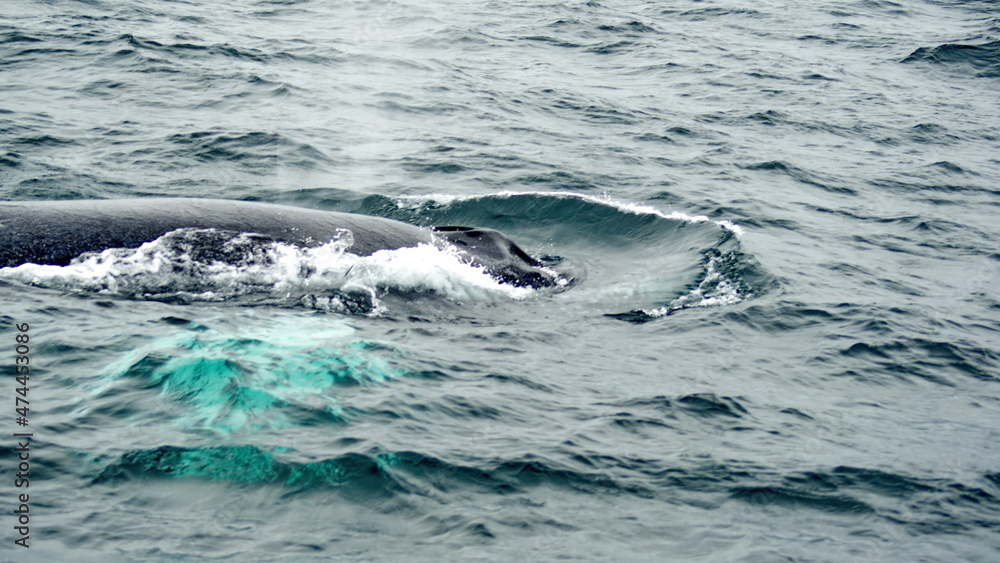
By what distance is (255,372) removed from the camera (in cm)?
769

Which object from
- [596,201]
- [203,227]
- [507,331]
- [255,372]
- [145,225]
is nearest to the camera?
[255,372]

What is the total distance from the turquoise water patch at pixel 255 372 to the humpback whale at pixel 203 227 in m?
1.83

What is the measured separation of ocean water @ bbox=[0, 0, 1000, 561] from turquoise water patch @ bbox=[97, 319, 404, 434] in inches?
1.4

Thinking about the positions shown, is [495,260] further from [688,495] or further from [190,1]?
[190,1]

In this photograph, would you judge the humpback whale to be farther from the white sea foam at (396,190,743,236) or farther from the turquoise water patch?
the white sea foam at (396,190,743,236)

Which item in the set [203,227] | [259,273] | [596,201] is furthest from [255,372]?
[596,201]

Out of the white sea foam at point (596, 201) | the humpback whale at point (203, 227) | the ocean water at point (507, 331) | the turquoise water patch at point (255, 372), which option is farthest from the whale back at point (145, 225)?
the white sea foam at point (596, 201)

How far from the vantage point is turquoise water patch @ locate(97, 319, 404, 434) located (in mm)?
7090

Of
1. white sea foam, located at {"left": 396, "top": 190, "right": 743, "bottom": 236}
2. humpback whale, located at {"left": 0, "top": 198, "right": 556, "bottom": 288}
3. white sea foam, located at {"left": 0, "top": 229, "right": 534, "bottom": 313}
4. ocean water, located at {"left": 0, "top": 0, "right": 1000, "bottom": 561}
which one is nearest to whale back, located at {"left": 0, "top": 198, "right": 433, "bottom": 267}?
humpback whale, located at {"left": 0, "top": 198, "right": 556, "bottom": 288}

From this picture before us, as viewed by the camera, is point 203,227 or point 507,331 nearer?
point 507,331

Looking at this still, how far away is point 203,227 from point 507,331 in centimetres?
346

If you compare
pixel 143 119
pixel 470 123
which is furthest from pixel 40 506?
pixel 470 123

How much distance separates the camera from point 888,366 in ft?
32.2

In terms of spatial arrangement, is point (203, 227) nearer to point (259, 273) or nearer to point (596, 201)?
point (259, 273)
